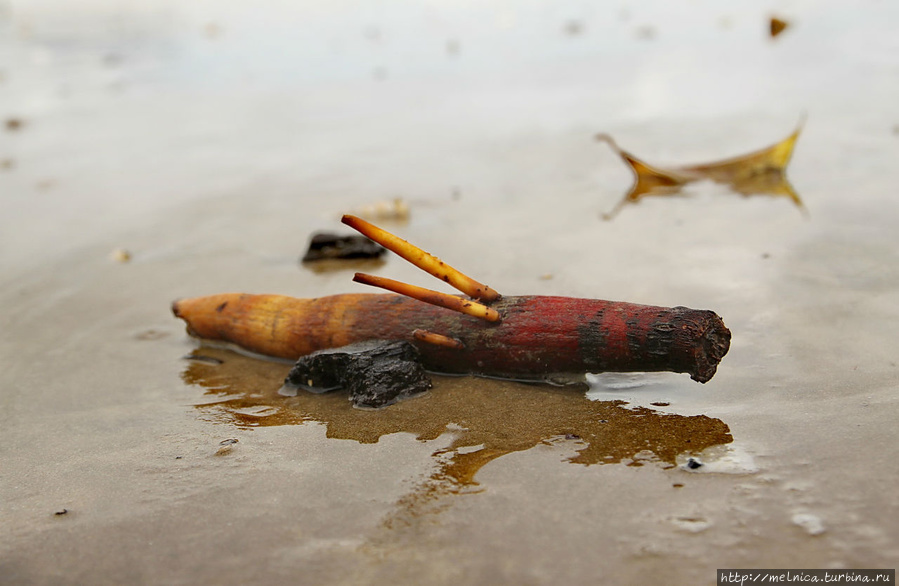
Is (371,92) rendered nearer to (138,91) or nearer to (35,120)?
(138,91)

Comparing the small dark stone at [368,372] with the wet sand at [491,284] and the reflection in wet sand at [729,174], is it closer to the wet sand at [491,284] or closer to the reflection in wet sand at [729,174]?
the wet sand at [491,284]

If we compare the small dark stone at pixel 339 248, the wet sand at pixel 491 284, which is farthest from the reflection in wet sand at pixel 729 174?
the small dark stone at pixel 339 248

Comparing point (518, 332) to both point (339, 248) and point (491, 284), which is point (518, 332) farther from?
point (339, 248)

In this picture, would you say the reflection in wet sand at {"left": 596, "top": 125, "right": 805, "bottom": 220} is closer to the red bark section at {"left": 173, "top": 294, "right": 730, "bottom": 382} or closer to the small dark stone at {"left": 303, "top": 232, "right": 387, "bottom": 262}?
the small dark stone at {"left": 303, "top": 232, "right": 387, "bottom": 262}

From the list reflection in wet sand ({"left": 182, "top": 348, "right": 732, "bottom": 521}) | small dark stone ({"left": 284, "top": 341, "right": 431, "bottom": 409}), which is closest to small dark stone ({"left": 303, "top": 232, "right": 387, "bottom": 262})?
reflection in wet sand ({"left": 182, "top": 348, "right": 732, "bottom": 521})

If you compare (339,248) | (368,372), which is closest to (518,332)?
(368,372)

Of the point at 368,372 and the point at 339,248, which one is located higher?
the point at 339,248
